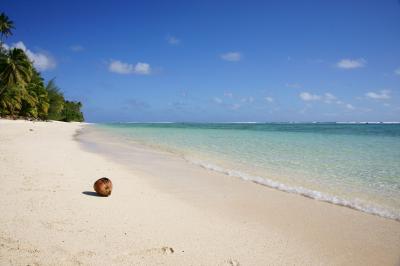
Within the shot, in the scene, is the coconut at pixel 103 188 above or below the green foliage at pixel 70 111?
below

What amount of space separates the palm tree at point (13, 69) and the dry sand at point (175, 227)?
122 feet

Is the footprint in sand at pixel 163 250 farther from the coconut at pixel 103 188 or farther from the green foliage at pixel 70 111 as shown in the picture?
the green foliage at pixel 70 111

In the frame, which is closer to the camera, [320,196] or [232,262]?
[232,262]

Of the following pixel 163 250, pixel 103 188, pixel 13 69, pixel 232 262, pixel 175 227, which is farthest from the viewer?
pixel 13 69

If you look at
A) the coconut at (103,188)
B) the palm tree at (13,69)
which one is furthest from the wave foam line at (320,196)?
the palm tree at (13,69)

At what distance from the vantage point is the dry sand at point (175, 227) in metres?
3.03

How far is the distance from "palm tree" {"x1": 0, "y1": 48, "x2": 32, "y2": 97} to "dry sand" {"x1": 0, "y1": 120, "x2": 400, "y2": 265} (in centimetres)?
3728

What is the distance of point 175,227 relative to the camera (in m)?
3.88

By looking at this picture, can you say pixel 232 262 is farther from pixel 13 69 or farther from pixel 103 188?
pixel 13 69

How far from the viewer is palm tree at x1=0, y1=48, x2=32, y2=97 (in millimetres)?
36969

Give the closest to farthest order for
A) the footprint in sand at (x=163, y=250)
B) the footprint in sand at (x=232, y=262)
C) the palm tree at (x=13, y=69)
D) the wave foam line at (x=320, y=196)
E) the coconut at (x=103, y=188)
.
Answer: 1. the footprint in sand at (x=232, y=262)
2. the footprint in sand at (x=163, y=250)
3. the coconut at (x=103, y=188)
4. the wave foam line at (x=320, y=196)
5. the palm tree at (x=13, y=69)

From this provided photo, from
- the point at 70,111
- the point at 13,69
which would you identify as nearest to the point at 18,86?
the point at 13,69

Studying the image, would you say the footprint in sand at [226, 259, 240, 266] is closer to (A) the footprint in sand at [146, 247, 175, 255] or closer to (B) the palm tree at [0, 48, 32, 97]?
(A) the footprint in sand at [146, 247, 175, 255]

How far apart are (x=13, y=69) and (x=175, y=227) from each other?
136 ft
